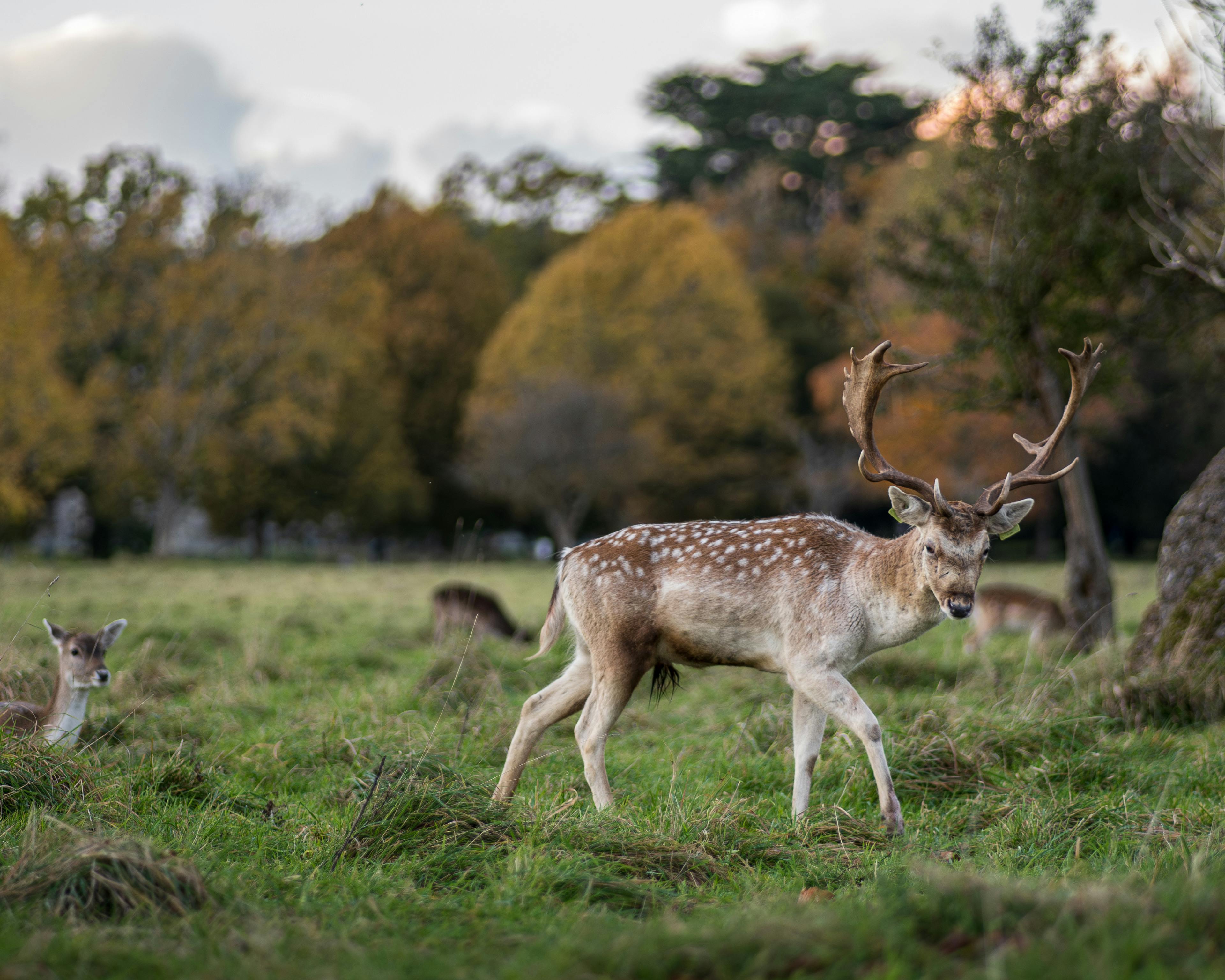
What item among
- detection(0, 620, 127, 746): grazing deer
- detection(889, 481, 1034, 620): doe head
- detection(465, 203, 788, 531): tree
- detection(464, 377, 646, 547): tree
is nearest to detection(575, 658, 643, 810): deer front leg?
detection(889, 481, 1034, 620): doe head

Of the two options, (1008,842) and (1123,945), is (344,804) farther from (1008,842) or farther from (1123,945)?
(1123,945)

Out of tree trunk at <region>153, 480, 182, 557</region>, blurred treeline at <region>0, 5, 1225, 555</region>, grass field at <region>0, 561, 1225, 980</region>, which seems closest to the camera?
grass field at <region>0, 561, 1225, 980</region>

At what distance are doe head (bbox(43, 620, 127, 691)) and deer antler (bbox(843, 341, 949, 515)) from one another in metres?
Result: 4.13

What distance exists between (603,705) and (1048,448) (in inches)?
101

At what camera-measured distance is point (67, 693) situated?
5.80 meters

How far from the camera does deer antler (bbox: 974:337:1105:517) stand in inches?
201

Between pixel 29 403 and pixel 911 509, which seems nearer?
pixel 911 509

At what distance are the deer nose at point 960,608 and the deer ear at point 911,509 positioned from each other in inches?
19.5

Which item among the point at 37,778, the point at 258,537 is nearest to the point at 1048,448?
the point at 37,778

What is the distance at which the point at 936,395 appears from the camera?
42.0ft

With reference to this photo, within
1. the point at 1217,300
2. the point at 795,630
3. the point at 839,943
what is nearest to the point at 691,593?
the point at 795,630

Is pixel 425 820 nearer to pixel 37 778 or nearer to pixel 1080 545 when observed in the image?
pixel 37 778

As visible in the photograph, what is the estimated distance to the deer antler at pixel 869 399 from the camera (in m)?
5.52

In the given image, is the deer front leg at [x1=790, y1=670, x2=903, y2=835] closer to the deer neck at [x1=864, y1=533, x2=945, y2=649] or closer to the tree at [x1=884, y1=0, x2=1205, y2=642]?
the deer neck at [x1=864, y1=533, x2=945, y2=649]
